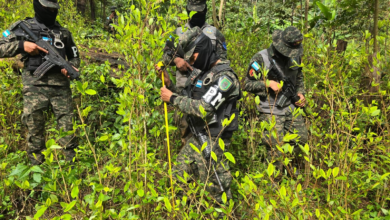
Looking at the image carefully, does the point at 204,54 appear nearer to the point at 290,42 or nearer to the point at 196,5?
the point at 290,42

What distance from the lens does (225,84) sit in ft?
6.88

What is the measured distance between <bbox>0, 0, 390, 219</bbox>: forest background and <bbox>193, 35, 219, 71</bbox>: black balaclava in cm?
30

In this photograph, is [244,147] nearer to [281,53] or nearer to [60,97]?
[281,53]

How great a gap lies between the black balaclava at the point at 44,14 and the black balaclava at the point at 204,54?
194 cm

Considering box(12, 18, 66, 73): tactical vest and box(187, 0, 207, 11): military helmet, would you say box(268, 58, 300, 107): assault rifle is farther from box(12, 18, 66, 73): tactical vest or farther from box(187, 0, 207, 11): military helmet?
box(12, 18, 66, 73): tactical vest

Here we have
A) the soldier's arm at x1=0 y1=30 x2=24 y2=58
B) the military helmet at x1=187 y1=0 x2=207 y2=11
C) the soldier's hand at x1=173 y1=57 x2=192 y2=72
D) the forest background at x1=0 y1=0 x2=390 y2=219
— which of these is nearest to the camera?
the forest background at x1=0 y1=0 x2=390 y2=219

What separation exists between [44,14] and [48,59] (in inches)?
22.6

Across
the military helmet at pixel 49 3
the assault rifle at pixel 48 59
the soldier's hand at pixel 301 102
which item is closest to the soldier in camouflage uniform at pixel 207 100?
the soldier's hand at pixel 301 102

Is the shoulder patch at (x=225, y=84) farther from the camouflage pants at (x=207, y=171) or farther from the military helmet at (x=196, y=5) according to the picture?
the military helmet at (x=196, y=5)

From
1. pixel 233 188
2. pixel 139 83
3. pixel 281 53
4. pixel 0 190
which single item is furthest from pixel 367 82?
pixel 0 190

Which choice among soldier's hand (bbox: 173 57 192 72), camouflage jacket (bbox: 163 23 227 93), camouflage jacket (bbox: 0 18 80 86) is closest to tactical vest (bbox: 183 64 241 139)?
soldier's hand (bbox: 173 57 192 72)

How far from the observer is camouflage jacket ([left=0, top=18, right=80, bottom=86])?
245 cm

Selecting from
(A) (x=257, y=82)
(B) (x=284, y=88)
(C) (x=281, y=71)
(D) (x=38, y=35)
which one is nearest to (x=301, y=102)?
(B) (x=284, y=88)

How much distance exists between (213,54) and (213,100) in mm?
585
